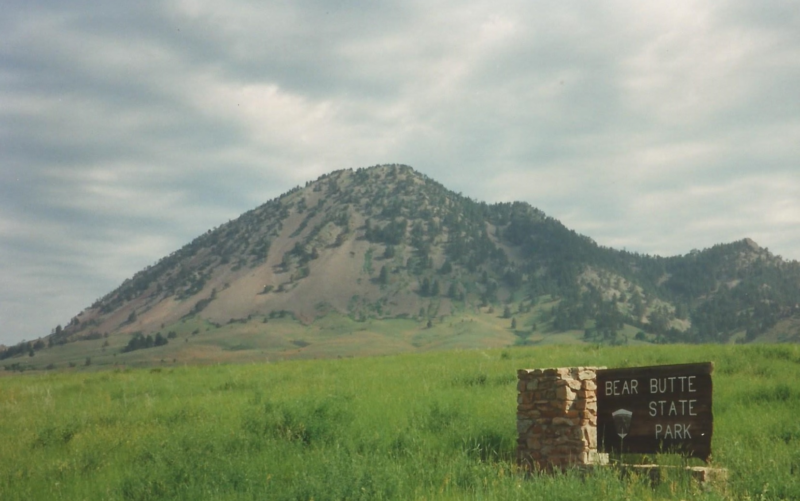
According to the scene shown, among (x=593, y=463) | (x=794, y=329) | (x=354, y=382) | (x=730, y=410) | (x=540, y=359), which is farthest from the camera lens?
(x=794, y=329)

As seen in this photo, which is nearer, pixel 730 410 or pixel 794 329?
pixel 730 410

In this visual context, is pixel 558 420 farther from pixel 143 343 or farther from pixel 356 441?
pixel 143 343

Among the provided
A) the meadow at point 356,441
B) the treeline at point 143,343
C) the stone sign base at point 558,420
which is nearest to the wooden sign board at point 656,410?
the stone sign base at point 558,420

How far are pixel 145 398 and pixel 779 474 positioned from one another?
65.0 ft

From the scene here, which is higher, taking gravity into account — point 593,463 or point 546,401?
point 546,401

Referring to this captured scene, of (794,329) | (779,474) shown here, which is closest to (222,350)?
(794,329)

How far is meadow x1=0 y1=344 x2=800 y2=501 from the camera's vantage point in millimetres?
10312

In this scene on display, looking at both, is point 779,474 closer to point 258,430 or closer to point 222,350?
point 258,430

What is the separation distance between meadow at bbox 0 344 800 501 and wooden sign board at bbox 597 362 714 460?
1.79 feet

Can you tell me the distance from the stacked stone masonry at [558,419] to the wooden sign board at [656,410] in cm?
29

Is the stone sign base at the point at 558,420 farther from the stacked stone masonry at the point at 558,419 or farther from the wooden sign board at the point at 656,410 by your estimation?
the wooden sign board at the point at 656,410

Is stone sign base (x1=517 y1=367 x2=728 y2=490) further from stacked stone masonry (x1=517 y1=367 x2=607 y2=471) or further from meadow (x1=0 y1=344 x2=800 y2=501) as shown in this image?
meadow (x1=0 y1=344 x2=800 y2=501)

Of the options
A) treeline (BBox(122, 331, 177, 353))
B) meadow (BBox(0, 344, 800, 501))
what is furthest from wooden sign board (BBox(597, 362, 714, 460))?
treeline (BBox(122, 331, 177, 353))

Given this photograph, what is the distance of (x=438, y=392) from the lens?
Answer: 61.8 ft
